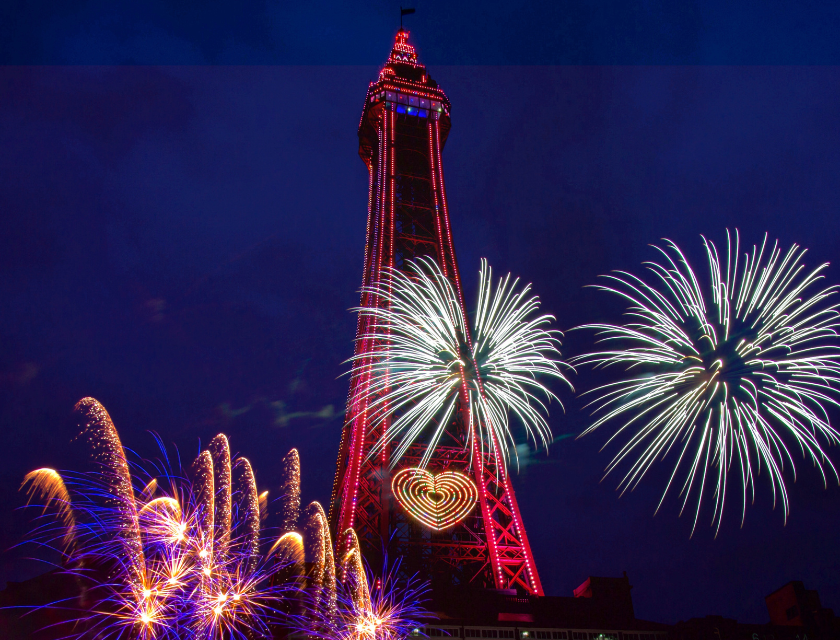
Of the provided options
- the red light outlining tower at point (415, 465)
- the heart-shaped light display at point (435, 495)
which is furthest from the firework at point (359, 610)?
the heart-shaped light display at point (435, 495)

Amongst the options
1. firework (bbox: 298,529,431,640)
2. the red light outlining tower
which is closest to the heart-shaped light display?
the red light outlining tower

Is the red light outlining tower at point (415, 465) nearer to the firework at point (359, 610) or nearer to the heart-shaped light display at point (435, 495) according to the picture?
the heart-shaped light display at point (435, 495)

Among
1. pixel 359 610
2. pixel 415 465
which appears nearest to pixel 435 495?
pixel 415 465

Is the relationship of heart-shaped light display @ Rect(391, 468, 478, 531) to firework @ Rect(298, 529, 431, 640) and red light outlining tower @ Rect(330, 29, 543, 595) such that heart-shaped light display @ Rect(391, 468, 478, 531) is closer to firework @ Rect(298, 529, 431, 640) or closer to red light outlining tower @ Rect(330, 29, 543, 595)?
red light outlining tower @ Rect(330, 29, 543, 595)

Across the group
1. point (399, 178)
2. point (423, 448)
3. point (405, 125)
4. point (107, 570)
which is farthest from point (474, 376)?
point (405, 125)

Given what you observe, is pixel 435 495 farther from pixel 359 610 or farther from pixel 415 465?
pixel 359 610

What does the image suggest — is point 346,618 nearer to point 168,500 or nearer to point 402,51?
point 168,500
